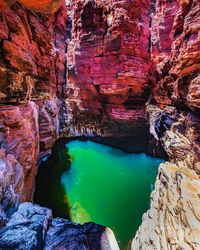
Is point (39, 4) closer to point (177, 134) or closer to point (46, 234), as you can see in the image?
point (46, 234)

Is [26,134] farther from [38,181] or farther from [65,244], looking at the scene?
[65,244]

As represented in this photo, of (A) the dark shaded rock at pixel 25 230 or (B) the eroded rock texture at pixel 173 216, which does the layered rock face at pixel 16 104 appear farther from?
(B) the eroded rock texture at pixel 173 216

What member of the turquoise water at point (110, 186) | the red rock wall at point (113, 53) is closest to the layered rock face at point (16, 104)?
the turquoise water at point (110, 186)

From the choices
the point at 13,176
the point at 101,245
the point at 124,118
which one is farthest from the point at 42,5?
the point at 124,118

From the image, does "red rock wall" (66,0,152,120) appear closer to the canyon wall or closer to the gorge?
the gorge

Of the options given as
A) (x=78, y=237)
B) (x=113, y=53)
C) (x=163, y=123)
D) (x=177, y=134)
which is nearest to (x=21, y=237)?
(x=78, y=237)
